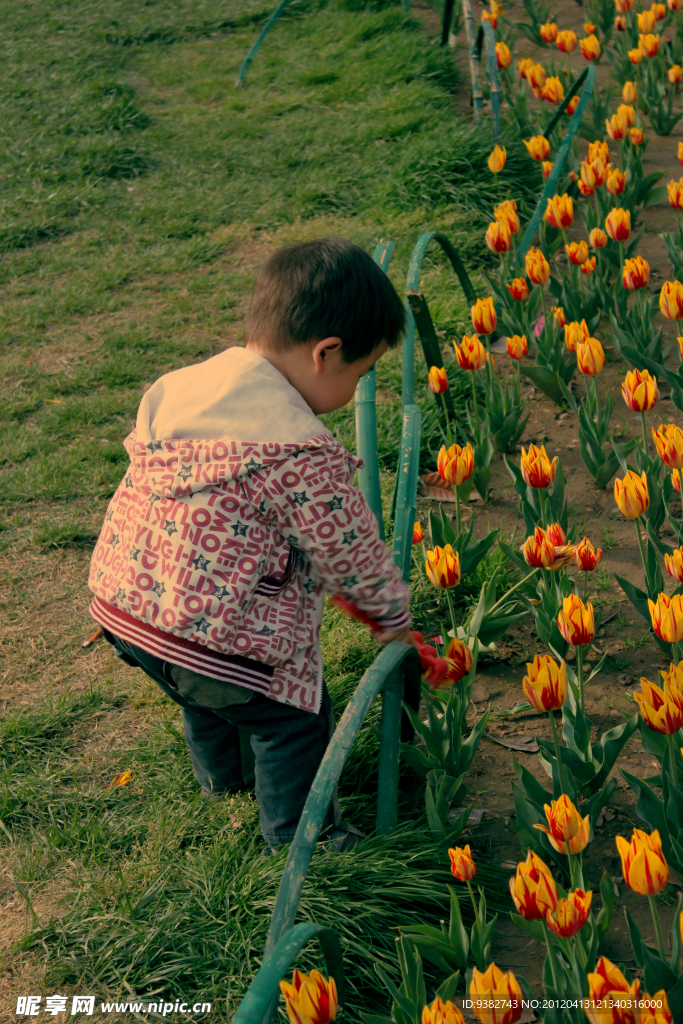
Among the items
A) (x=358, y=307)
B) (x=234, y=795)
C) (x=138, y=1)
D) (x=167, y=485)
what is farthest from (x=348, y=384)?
(x=138, y=1)

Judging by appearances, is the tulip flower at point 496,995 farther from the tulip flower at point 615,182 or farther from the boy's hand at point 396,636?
the tulip flower at point 615,182

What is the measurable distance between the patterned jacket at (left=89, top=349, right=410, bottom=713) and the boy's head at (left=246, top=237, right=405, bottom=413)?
0.06 metres

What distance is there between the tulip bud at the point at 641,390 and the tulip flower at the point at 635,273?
58 centimetres

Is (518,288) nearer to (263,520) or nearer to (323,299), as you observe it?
(323,299)

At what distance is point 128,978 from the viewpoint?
5.04 ft

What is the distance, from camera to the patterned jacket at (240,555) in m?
1.49

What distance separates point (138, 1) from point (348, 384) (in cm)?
749

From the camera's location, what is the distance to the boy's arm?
1490mm

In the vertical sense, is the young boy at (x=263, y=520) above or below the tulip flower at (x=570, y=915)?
above

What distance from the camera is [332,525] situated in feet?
4.94

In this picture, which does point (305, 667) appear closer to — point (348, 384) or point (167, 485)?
point (167, 485)

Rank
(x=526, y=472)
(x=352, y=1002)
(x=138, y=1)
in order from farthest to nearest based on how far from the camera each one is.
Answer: (x=138, y=1)
(x=526, y=472)
(x=352, y=1002)

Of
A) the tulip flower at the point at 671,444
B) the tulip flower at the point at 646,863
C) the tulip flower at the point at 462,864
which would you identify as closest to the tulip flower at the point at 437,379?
the tulip flower at the point at 671,444

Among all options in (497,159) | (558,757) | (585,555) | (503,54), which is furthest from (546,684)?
(503,54)
